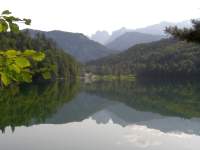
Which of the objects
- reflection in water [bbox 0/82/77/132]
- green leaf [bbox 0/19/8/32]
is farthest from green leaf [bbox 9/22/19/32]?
reflection in water [bbox 0/82/77/132]

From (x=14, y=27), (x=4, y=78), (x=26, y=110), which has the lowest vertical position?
(x=26, y=110)

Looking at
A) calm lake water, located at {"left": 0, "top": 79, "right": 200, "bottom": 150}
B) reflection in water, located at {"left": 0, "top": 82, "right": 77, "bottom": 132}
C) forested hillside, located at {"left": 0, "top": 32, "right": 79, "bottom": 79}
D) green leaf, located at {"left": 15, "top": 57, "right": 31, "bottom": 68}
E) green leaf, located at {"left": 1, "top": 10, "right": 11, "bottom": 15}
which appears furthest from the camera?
forested hillside, located at {"left": 0, "top": 32, "right": 79, "bottom": 79}

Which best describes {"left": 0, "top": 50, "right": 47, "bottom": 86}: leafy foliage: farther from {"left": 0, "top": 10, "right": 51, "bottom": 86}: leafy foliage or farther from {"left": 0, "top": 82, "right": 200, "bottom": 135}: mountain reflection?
{"left": 0, "top": 82, "right": 200, "bottom": 135}: mountain reflection

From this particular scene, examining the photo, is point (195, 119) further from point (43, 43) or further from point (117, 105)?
point (43, 43)

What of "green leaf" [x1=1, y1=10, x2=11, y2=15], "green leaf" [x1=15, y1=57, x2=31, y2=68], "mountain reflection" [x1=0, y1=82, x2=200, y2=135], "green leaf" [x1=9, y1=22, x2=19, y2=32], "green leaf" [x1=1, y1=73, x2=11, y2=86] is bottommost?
"mountain reflection" [x1=0, y1=82, x2=200, y2=135]

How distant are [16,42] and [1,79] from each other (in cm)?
16515

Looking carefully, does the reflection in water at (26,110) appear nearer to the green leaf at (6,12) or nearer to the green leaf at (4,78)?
the green leaf at (6,12)

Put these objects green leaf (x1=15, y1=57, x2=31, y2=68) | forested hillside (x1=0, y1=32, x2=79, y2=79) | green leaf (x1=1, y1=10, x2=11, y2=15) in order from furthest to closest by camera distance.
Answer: forested hillside (x1=0, y1=32, x2=79, y2=79) < green leaf (x1=1, y1=10, x2=11, y2=15) < green leaf (x1=15, y1=57, x2=31, y2=68)

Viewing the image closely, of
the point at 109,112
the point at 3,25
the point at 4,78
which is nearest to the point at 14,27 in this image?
the point at 3,25

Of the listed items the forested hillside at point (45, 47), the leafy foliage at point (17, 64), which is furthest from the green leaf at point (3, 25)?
the forested hillside at point (45, 47)

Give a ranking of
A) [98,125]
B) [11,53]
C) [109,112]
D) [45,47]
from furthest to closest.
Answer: [45,47]
[109,112]
[98,125]
[11,53]

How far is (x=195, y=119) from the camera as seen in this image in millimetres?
62938

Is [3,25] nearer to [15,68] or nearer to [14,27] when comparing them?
[14,27]

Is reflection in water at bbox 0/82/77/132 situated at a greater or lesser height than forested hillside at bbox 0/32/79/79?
lesser
